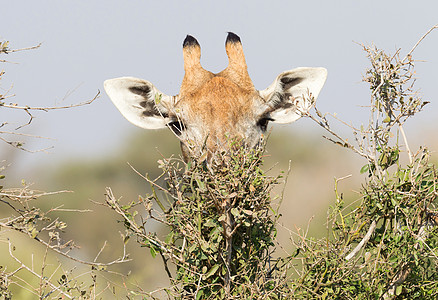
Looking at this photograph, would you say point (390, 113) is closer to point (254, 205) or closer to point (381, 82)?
point (381, 82)

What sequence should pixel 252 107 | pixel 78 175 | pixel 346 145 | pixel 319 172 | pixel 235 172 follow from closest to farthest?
1. pixel 235 172
2. pixel 346 145
3. pixel 252 107
4. pixel 319 172
5. pixel 78 175

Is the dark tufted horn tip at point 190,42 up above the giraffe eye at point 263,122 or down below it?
above

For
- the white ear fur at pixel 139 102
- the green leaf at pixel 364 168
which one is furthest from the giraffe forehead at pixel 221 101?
the green leaf at pixel 364 168

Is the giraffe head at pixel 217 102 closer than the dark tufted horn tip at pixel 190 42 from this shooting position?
Yes

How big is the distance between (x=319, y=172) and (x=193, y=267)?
757 inches

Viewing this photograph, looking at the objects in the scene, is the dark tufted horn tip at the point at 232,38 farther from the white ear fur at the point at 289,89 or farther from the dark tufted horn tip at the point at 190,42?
the white ear fur at the point at 289,89

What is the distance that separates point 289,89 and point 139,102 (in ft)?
5.06

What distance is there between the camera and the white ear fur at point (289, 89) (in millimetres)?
7559

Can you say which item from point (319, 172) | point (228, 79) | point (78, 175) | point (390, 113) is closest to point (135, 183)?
point (78, 175)

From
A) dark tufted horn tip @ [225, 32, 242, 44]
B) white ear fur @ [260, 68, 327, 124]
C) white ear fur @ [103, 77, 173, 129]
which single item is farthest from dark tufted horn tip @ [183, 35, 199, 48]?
white ear fur @ [260, 68, 327, 124]

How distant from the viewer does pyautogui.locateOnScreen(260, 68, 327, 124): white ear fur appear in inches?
298

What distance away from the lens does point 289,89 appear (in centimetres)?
769

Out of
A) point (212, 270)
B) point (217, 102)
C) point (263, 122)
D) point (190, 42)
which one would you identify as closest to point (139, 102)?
point (217, 102)

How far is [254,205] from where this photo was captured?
5613mm
